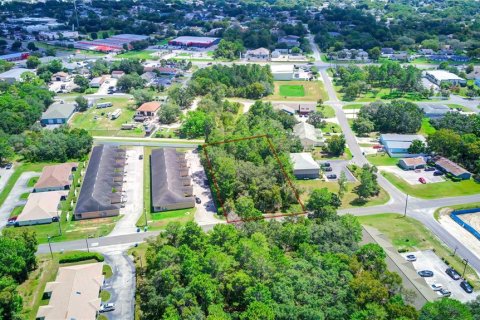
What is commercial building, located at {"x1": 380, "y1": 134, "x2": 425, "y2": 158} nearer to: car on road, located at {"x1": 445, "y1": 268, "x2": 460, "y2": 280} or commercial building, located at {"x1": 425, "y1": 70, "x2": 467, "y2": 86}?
car on road, located at {"x1": 445, "y1": 268, "x2": 460, "y2": 280}

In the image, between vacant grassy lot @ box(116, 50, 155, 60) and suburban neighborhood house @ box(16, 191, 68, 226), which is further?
vacant grassy lot @ box(116, 50, 155, 60)

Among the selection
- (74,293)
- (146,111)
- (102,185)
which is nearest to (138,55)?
(146,111)

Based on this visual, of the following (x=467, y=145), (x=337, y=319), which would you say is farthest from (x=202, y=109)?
(x=337, y=319)

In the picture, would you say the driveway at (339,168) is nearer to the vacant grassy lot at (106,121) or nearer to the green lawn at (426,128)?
the green lawn at (426,128)

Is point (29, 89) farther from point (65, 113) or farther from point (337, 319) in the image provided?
point (337, 319)

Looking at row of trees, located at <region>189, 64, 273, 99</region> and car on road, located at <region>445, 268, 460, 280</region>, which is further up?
row of trees, located at <region>189, 64, 273, 99</region>

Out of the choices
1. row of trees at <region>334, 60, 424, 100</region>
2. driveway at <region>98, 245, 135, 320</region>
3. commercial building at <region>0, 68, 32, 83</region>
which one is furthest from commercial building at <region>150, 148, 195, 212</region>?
commercial building at <region>0, 68, 32, 83</region>
